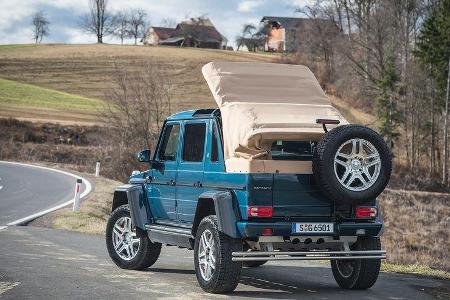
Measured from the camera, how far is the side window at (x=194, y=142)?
32.5 ft

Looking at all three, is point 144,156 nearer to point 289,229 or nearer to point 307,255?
point 289,229

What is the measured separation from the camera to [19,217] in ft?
60.0

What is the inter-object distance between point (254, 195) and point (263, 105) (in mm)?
1501

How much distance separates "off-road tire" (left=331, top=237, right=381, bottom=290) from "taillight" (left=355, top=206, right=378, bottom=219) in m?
0.34

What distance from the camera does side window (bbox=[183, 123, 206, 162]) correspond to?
32.5ft

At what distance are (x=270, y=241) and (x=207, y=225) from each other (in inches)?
29.6

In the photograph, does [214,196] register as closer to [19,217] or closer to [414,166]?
[19,217]

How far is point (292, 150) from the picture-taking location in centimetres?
924

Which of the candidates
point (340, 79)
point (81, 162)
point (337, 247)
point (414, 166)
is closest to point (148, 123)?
point (81, 162)

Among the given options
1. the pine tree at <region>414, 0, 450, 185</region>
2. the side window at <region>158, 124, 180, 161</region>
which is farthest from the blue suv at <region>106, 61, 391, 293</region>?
the pine tree at <region>414, 0, 450, 185</region>

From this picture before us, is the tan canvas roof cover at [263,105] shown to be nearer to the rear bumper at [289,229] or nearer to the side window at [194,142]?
the side window at [194,142]

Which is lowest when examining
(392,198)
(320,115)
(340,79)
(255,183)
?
(392,198)

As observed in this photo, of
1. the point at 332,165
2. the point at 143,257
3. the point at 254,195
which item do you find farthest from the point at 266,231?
the point at 143,257

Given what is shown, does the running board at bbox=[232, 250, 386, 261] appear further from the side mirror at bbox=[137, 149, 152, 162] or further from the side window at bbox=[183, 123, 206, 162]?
the side mirror at bbox=[137, 149, 152, 162]
